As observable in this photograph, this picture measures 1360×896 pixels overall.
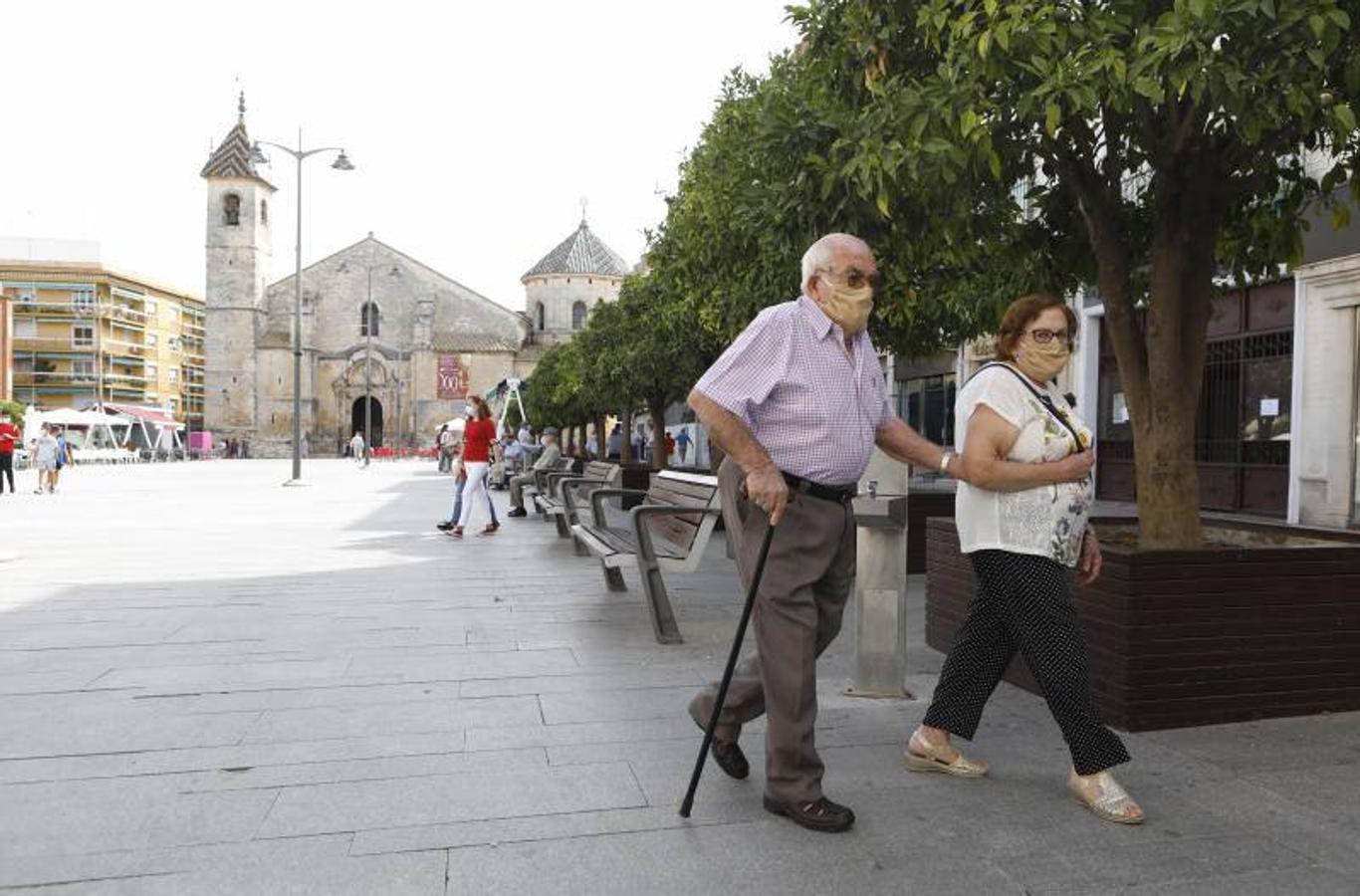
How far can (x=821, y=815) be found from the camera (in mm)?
3217

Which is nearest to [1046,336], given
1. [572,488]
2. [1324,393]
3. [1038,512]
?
[1038,512]

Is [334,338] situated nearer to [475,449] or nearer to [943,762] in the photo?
[475,449]

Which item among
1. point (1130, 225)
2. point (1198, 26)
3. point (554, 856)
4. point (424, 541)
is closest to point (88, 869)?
point (554, 856)

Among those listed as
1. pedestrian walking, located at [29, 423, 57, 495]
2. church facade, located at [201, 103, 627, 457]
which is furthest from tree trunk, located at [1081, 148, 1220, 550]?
church facade, located at [201, 103, 627, 457]

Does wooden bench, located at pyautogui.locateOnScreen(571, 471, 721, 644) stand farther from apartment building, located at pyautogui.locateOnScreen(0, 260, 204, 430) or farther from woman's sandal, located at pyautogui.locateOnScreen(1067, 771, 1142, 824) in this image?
apartment building, located at pyautogui.locateOnScreen(0, 260, 204, 430)

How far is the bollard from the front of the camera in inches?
187

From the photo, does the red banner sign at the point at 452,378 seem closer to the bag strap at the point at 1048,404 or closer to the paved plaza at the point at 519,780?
the paved plaza at the point at 519,780

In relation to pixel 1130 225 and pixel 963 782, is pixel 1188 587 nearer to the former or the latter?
pixel 963 782

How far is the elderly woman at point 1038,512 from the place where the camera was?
3402 mm

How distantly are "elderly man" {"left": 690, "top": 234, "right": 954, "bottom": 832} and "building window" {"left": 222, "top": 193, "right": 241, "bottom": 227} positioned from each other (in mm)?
74049

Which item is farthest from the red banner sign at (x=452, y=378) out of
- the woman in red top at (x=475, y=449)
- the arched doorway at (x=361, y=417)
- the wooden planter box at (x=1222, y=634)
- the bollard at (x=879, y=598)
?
the wooden planter box at (x=1222, y=634)

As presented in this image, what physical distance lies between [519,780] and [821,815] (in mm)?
1078

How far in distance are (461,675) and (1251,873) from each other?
347 cm

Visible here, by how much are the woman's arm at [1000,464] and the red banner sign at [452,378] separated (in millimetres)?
68409
